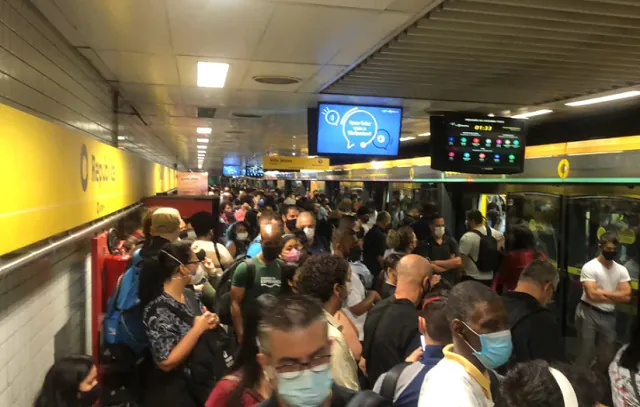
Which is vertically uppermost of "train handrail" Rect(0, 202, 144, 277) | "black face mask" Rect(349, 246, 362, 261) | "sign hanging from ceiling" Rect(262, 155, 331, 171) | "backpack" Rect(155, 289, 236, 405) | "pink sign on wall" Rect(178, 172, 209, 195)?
"sign hanging from ceiling" Rect(262, 155, 331, 171)

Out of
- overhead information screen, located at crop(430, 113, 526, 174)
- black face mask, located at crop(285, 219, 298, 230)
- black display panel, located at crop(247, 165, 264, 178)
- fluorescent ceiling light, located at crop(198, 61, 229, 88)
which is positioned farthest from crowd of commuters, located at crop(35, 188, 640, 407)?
black display panel, located at crop(247, 165, 264, 178)

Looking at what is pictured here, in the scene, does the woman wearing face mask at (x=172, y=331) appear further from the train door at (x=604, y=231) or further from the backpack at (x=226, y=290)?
the train door at (x=604, y=231)

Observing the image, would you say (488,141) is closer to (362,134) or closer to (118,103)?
(362,134)

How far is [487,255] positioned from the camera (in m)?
7.41

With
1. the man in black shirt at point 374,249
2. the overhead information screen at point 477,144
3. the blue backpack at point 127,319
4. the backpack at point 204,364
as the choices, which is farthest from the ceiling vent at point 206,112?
the backpack at point 204,364

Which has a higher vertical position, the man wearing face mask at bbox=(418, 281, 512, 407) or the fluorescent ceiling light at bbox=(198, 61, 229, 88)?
the fluorescent ceiling light at bbox=(198, 61, 229, 88)

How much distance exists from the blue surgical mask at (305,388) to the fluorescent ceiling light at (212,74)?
4125mm

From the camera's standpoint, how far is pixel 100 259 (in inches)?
176

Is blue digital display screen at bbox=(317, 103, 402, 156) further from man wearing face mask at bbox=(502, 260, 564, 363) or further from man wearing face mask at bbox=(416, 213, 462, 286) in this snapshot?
man wearing face mask at bbox=(502, 260, 564, 363)

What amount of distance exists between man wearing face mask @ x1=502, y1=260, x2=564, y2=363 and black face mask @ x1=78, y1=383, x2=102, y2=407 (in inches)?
103

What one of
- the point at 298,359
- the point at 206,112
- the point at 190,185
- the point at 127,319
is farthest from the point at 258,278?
the point at 190,185

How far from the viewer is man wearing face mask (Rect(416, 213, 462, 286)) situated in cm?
663

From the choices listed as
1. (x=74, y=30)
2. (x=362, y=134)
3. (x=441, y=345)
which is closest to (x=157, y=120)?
(x=362, y=134)

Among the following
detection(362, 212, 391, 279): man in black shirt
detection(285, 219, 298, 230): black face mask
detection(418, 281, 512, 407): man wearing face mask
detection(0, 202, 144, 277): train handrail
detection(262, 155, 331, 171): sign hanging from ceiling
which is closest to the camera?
detection(418, 281, 512, 407): man wearing face mask
